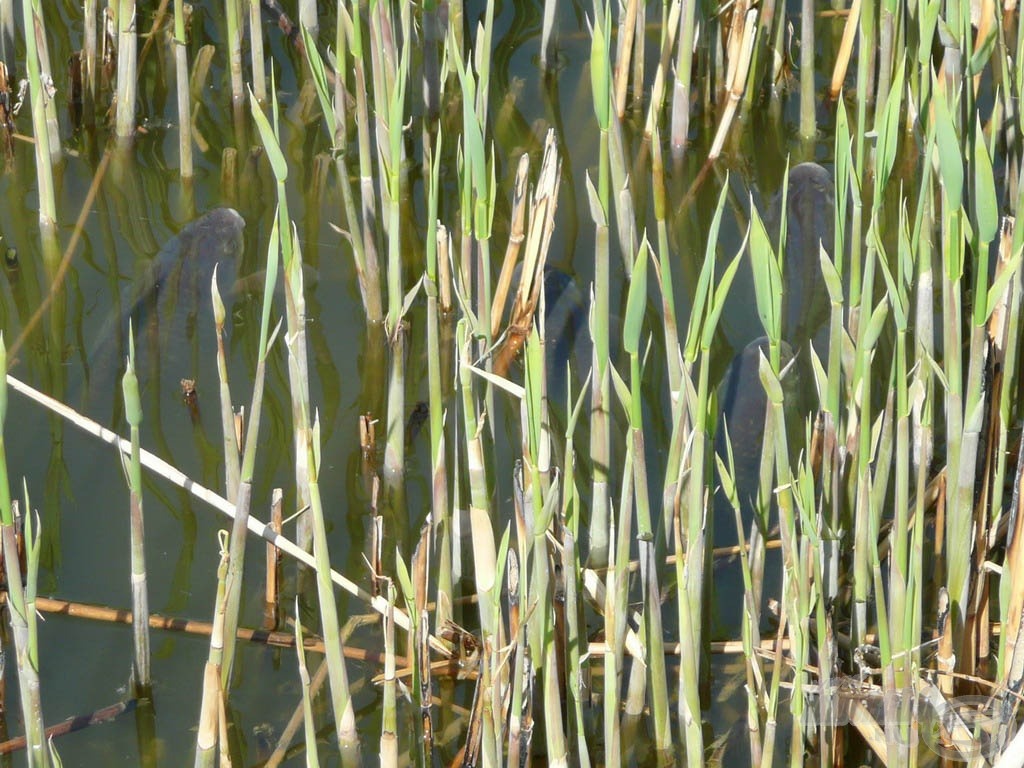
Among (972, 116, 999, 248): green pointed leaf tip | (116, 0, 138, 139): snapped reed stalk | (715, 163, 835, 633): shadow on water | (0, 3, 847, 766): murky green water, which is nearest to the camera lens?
(972, 116, 999, 248): green pointed leaf tip

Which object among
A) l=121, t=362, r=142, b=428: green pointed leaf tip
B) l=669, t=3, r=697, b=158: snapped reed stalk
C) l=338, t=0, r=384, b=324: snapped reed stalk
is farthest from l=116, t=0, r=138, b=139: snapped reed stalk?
l=121, t=362, r=142, b=428: green pointed leaf tip

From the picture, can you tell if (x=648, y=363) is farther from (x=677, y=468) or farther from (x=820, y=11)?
(x=820, y=11)

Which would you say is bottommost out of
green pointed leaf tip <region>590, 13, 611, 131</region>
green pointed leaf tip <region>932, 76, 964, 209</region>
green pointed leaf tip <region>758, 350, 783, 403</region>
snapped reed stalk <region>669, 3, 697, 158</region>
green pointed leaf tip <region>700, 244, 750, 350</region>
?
green pointed leaf tip <region>758, 350, 783, 403</region>

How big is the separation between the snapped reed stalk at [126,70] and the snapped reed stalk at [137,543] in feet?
4.22

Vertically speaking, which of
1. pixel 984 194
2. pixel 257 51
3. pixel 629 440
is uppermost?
pixel 257 51

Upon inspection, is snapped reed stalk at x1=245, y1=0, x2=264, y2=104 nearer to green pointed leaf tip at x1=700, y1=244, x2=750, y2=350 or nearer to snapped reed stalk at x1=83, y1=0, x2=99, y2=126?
snapped reed stalk at x1=83, y1=0, x2=99, y2=126

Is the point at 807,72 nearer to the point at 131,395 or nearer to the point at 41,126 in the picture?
the point at 41,126

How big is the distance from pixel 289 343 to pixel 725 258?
1.41 metres

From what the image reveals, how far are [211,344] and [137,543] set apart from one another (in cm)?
Answer: 90

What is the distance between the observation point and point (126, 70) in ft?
8.71

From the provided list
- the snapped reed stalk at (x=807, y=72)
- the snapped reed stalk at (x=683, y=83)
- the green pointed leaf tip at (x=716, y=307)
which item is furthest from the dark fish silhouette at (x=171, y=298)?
the snapped reed stalk at (x=807, y=72)

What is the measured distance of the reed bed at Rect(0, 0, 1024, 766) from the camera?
1.25 metres

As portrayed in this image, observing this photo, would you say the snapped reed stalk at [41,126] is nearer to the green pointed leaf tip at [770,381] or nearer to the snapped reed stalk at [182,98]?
the snapped reed stalk at [182,98]

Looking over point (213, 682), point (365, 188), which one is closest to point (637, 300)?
point (213, 682)
